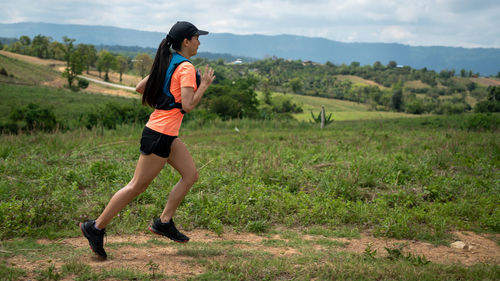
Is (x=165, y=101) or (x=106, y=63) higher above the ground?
(x=106, y=63)

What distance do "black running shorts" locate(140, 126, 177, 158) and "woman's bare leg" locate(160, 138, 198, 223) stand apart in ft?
0.58

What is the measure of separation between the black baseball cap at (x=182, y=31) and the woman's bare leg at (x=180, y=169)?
3.29ft

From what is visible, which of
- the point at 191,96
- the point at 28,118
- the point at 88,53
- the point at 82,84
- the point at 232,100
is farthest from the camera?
the point at 88,53

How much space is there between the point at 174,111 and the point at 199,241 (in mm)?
1858

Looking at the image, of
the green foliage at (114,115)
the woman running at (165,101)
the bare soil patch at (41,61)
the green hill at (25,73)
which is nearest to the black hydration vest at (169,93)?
the woman running at (165,101)

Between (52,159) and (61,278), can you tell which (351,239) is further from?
(52,159)

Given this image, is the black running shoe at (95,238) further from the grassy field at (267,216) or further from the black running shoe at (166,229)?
the black running shoe at (166,229)

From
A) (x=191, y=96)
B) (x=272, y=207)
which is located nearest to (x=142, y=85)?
(x=191, y=96)

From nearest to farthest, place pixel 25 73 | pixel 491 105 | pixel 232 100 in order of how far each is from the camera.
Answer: pixel 232 100 < pixel 491 105 < pixel 25 73

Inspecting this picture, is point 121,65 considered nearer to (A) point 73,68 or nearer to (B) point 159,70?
(A) point 73,68

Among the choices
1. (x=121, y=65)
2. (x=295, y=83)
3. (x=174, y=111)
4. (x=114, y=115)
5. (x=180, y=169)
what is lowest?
(x=114, y=115)

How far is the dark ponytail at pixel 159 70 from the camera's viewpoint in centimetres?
376

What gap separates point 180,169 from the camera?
4066mm

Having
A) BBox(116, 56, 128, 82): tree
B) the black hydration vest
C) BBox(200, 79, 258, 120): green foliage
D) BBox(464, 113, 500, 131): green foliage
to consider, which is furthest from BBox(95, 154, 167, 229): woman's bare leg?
BBox(116, 56, 128, 82): tree
